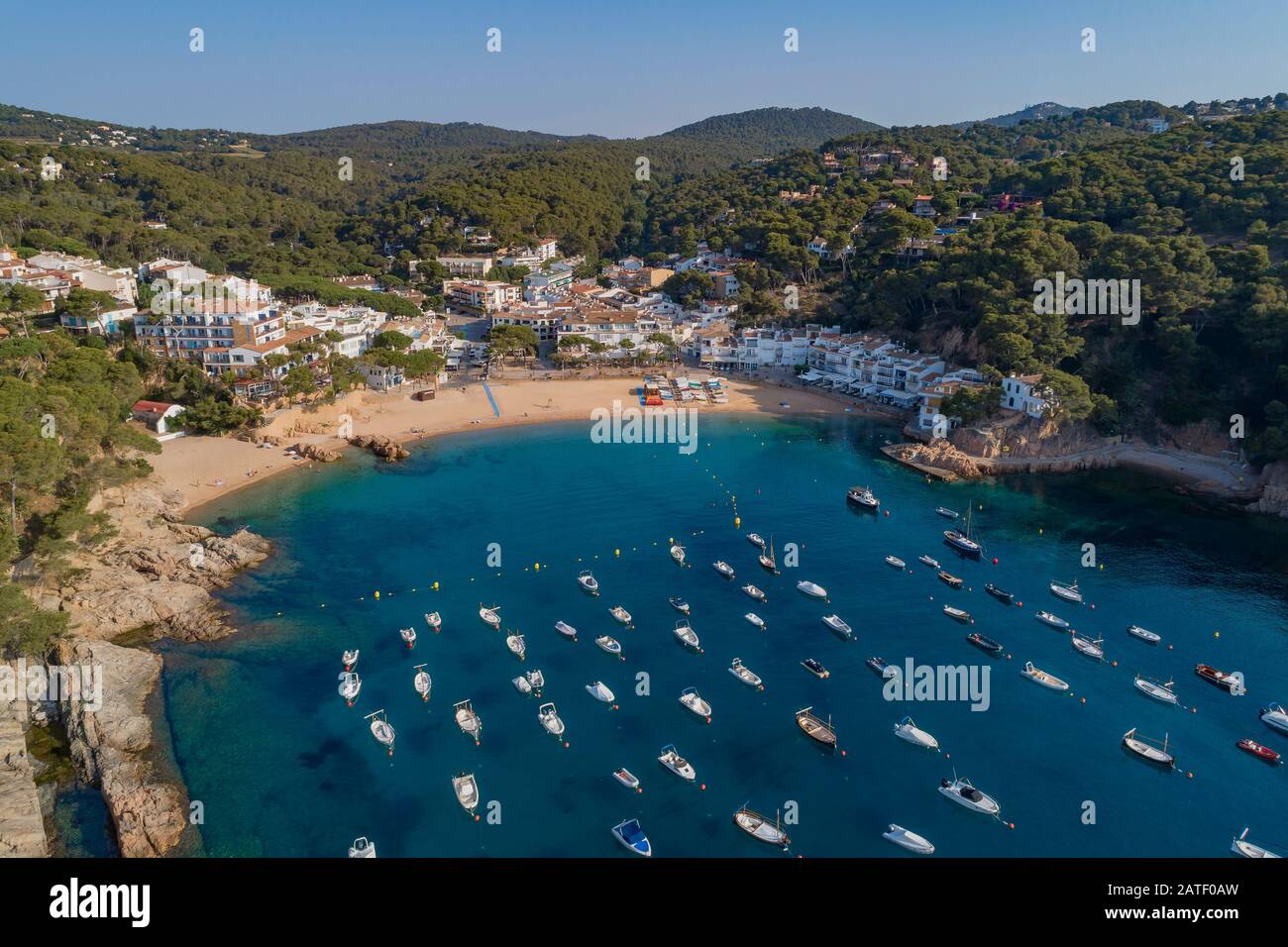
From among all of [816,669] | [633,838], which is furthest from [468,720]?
[816,669]

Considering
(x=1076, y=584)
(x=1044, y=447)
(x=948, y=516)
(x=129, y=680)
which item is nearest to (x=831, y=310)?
(x=1044, y=447)

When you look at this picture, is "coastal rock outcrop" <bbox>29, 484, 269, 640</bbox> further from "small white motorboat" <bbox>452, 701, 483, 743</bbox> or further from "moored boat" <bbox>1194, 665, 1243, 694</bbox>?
"moored boat" <bbox>1194, 665, 1243, 694</bbox>

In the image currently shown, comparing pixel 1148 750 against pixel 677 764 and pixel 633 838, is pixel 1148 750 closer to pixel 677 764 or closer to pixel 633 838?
pixel 677 764

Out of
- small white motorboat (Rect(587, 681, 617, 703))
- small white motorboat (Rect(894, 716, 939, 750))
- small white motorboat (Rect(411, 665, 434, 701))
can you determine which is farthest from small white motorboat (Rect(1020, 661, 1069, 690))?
small white motorboat (Rect(411, 665, 434, 701))

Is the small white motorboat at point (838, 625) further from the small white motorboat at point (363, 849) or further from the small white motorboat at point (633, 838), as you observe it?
the small white motorboat at point (363, 849)

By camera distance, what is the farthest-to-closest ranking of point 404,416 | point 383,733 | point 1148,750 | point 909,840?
point 404,416 < point 383,733 < point 1148,750 < point 909,840

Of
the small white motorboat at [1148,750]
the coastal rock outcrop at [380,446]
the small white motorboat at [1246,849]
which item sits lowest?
the small white motorboat at [1246,849]

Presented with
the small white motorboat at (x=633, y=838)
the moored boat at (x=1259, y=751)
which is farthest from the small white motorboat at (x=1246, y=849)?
the small white motorboat at (x=633, y=838)
